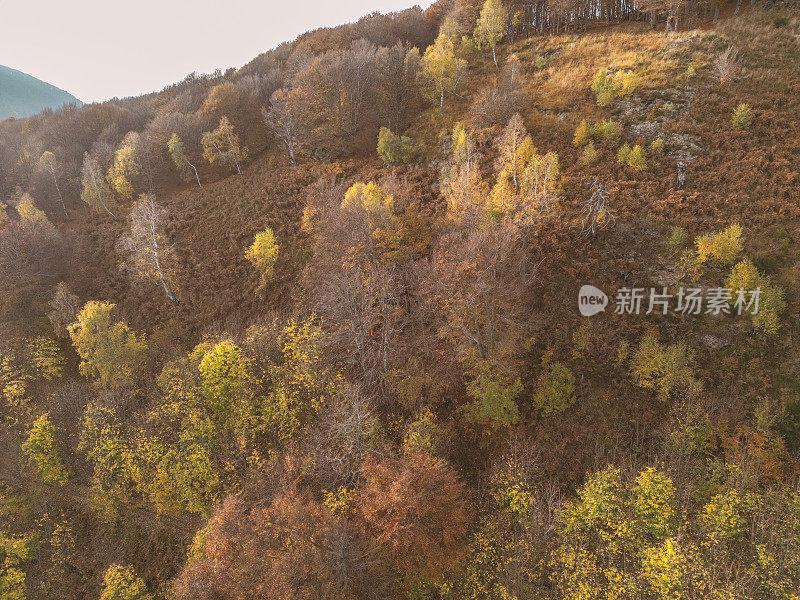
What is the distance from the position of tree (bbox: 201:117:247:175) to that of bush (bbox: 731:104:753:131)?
63.0 metres

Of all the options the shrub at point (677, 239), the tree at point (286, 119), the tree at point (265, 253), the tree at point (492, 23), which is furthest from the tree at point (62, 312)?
the tree at point (492, 23)

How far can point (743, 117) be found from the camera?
35.7 metres

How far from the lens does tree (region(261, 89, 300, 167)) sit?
53.0 m

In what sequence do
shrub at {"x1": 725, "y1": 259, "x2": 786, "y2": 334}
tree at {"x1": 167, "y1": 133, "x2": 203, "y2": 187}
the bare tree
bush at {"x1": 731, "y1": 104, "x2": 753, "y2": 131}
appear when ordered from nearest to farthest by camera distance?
shrub at {"x1": 725, "y1": 259, "x2": 786, "y2": 334}, the bare tree, bush at {"x1": 731, "y1": 104, "x2": 753, "y2": 131}, tree at {"x1": 167, "y1": 133, "x2": 203, "y2": 187}

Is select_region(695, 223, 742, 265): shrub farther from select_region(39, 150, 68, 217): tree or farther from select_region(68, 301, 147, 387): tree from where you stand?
select_region(39, 150, 68, 217): tree

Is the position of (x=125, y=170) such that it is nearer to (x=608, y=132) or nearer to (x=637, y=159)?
(x=608, y=132)

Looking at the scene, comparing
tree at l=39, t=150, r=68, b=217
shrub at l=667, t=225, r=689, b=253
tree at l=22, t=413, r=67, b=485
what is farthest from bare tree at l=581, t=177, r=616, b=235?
tree at l=39, t=150, r=68, b=217

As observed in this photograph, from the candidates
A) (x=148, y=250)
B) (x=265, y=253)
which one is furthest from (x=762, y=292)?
(x=148, y=250)

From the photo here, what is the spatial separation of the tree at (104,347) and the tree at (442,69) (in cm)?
4880

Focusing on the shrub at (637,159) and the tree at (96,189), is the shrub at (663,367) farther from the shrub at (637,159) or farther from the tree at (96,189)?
the tree at (96,189)

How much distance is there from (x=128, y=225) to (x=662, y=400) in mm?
68450

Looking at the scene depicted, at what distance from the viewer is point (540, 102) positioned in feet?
153

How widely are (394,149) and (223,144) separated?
97.1 feet

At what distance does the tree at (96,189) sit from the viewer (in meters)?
53.9
